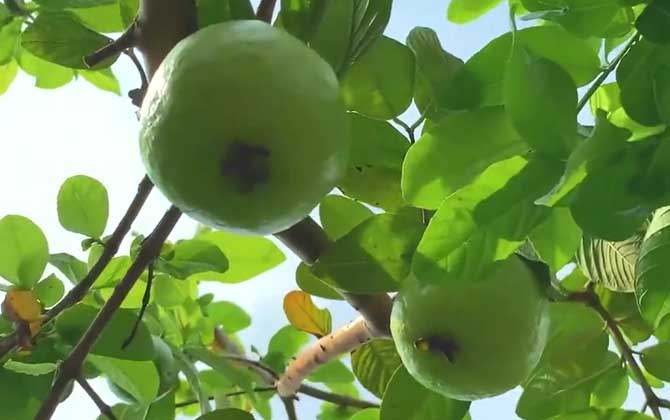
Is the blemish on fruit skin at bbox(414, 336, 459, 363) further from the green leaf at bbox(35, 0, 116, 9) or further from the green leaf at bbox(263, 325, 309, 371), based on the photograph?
the green leaf at bbox(263, 325, 309, 371)

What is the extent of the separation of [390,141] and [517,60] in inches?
7.0

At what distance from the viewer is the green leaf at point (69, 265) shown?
743 millimetres

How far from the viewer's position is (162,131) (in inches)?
17.8

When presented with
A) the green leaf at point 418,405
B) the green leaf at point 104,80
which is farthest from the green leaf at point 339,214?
the green leaf at point 104,80

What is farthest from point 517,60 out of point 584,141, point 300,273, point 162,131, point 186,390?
point 186,390

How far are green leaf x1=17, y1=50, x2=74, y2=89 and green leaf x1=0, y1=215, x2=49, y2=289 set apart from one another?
0.23 m

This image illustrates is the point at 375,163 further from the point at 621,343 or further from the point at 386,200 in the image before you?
the point at 621,343

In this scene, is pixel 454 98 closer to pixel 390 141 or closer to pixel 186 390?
pixel 390 141

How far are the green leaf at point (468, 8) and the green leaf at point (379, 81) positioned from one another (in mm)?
56

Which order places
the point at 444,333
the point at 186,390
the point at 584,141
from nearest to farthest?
the point at 584,141
the point at 444,333
the point at 186,390

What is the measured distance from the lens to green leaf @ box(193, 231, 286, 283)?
79 cm

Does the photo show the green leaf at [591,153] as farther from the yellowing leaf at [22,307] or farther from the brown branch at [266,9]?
the yellowing leaf at [22,307]

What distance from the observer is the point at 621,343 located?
71 cm

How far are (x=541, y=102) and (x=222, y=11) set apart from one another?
0.19 meters
